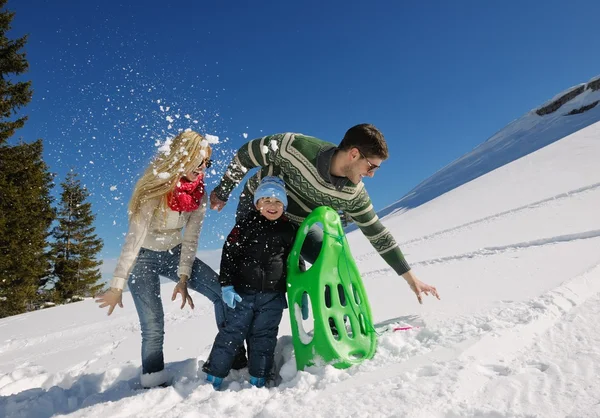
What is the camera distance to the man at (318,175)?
2.61 metres

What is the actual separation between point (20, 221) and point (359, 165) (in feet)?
50.0

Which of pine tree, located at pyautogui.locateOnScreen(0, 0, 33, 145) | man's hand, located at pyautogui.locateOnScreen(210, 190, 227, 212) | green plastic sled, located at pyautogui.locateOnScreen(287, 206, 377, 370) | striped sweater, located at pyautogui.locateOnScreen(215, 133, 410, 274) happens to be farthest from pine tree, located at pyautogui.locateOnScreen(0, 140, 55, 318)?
green plastic sled, located at pyautogui.locateOnScreen(287, 206, 377, 370)

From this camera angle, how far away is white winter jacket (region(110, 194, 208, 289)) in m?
2.46

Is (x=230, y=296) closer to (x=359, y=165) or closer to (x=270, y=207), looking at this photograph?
(x=270, y=207)

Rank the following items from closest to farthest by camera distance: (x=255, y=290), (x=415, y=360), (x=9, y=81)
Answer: (x=415, y=360) < (x=255, y=290) < (x=9, y=81)

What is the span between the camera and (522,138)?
30.7 m

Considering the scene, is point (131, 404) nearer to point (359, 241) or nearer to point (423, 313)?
point (423, 313)

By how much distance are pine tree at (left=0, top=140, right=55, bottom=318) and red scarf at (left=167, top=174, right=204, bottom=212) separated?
12.3 m

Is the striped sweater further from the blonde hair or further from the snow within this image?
the snow

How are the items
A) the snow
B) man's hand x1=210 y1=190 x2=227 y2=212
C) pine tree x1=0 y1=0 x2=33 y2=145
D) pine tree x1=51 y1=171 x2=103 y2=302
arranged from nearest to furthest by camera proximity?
the snow < man's hand x1=210 y1=190 x2=227 y2=212 < pine tree x1=0 y1=0 x2=33 y2=145 < pine tree x1=51 y1=171 x2=103 y2=302

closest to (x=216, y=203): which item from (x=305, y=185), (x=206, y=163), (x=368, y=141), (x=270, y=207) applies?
(x=206, y=163)

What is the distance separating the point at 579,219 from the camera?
24.7 feet

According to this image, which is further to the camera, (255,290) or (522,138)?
(522,138)

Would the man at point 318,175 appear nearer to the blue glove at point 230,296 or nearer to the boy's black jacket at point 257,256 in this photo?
the boy's black jacket at point 257,256
